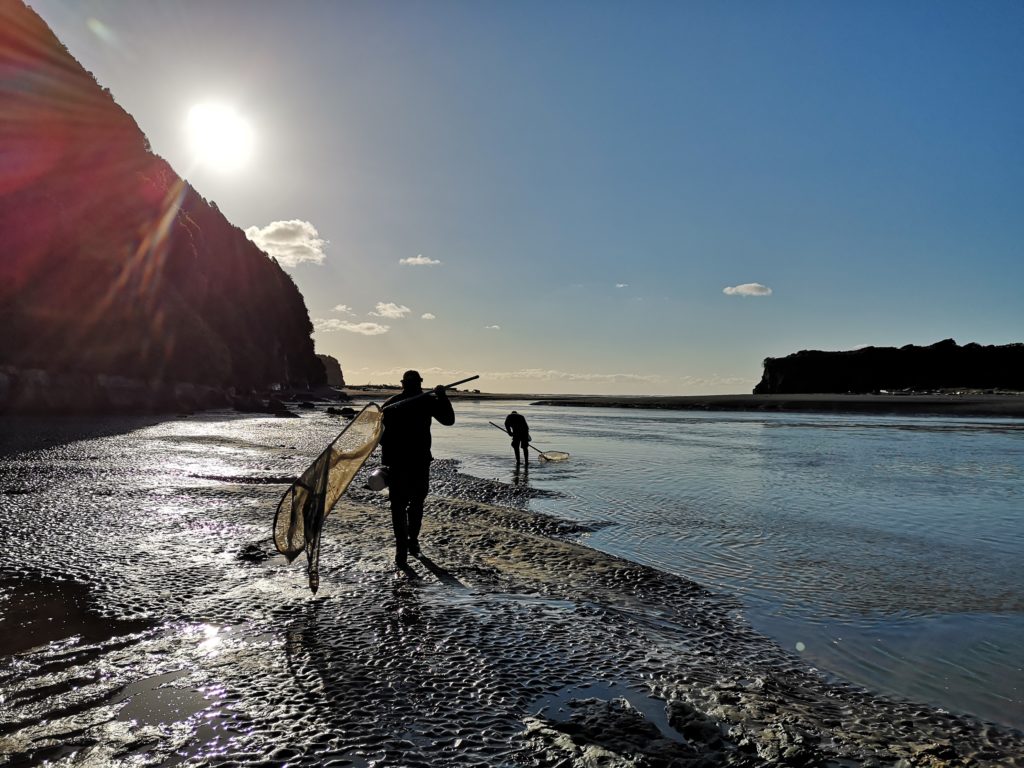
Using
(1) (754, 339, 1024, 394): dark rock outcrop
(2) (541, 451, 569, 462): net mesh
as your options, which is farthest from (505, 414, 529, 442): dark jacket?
(1) (754, 339, 1024, 394): dark rock outcrop

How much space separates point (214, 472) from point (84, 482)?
2961mm

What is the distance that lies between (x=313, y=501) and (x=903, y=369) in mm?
143364

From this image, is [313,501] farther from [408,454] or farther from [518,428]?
[518,428]

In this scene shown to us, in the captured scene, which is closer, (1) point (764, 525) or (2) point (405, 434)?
(2) point (405, 434)

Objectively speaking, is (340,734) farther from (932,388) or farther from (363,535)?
(932,388)

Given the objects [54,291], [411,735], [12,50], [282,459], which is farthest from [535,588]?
[12,50]

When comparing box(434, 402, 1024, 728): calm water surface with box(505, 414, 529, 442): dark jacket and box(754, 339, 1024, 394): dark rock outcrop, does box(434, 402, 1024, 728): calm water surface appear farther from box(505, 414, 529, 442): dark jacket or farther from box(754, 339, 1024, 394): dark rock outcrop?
box(754, 339, 1024, 394): dark rock outcrop

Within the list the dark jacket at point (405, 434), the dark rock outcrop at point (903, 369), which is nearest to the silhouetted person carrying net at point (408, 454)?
the dark jacket at point (405, 434)

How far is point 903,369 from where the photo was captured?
121 meters

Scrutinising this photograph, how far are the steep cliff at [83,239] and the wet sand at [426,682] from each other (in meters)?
33.7

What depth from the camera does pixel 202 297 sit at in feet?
194

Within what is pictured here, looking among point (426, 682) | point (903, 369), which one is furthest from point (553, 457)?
point (903, 369)

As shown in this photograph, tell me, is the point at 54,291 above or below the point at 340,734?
above

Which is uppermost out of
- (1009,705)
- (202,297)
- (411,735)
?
(202,297)
